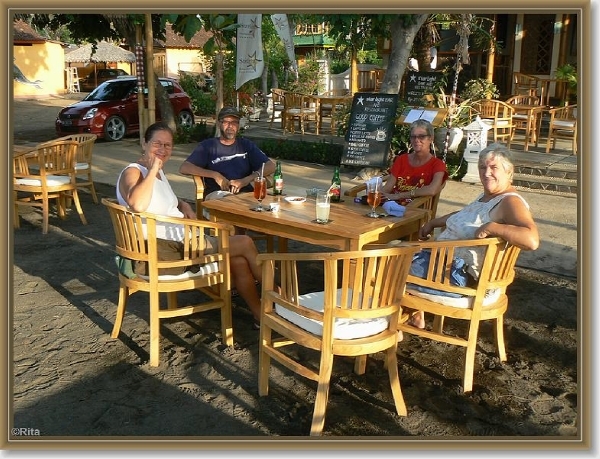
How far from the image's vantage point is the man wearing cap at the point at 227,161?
16.5 feet

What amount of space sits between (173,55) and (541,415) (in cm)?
3587

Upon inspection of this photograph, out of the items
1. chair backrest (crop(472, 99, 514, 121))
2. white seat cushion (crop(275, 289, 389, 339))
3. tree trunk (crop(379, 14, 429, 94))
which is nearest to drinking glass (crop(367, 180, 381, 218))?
white seat cushion (crop(275, 289, 389, 339))

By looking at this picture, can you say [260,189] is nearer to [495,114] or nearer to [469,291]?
[469,291]

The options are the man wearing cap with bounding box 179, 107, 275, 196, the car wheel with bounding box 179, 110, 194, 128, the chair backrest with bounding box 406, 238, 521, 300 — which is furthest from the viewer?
the car wheel with bounding box 179, 110, 194, 128

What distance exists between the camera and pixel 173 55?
36.0m

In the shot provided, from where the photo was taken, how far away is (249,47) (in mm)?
9367

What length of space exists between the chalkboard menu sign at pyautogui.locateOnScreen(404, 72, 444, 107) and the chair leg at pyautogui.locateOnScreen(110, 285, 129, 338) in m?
7.10

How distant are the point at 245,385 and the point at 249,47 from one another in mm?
7091

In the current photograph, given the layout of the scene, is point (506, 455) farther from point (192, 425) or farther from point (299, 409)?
point (192, 425)

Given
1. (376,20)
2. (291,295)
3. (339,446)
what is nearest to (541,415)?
(339,446)

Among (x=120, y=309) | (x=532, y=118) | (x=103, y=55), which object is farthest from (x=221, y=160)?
(x=103, y=55)

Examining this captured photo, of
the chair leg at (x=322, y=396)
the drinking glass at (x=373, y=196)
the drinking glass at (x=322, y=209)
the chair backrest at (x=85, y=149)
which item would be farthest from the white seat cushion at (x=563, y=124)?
the chair leg at (x=322, y=396)

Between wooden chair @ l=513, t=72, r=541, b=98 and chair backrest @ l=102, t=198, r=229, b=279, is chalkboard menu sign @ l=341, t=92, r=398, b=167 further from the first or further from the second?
chair backrest @ l=102, t=198, r=229, b=279

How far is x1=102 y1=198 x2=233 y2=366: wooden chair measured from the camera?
3.43 metres
